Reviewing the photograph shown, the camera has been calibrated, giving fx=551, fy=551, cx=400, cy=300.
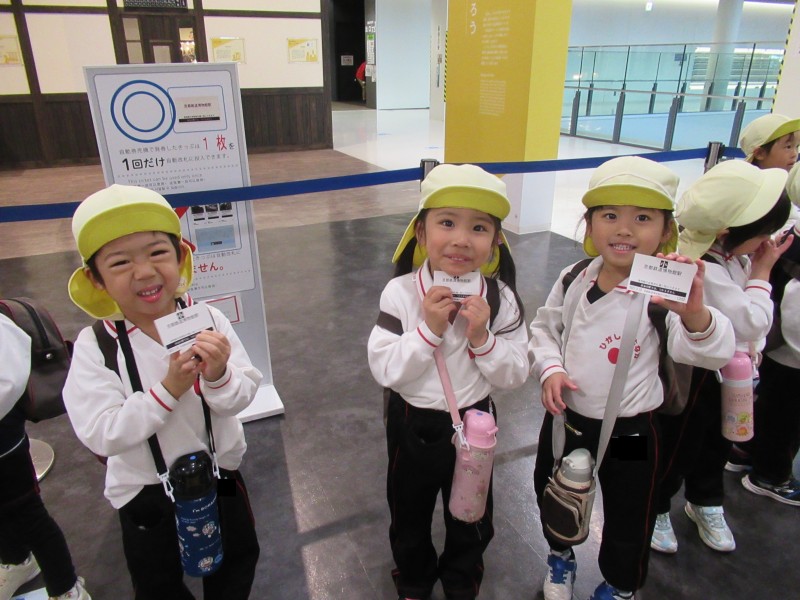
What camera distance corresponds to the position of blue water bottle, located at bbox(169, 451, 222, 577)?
1282mm

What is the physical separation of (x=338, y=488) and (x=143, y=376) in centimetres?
133

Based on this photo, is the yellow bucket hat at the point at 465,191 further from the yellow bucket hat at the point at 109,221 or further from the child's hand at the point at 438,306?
the yellow bucket hat at the point at 109,221

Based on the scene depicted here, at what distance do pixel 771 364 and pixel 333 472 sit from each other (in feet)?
6.17

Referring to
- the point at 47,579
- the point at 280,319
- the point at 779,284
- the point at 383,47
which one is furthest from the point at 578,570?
the point at 383,47

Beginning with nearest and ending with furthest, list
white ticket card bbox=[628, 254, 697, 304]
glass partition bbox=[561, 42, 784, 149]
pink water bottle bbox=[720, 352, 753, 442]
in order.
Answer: white ticket card bbox=[628, 254, 697, 304]
pink water bottle bbox=[720, 352, 753, 442]
glass partition bbox=[561, 42, 784, 149]

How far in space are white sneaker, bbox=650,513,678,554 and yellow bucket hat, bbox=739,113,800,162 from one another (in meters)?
1.78

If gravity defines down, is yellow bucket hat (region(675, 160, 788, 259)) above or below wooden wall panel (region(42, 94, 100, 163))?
above

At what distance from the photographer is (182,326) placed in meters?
1.17

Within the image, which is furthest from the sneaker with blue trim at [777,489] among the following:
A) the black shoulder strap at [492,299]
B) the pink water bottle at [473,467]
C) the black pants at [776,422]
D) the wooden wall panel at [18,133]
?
the wooden wall panel at [18,133]

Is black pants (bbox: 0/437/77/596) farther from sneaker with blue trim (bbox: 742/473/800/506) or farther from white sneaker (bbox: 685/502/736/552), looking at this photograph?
sneaker with blue trim (bbox: 742/473/800/506)

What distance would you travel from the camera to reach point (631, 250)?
1.45 metres

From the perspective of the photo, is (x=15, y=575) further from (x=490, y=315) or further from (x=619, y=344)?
(x=619, y=344)

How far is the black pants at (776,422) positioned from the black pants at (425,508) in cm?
133

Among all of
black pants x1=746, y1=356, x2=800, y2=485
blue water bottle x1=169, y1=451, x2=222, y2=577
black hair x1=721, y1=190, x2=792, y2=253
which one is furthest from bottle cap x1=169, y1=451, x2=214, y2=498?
black pants x1=746, y1=356, x2=800, y2=485
